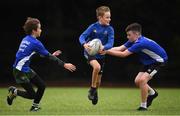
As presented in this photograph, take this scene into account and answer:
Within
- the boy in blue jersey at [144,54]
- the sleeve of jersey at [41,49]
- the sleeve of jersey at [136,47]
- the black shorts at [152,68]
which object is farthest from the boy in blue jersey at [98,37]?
the sleeve of jersey at [41,49]

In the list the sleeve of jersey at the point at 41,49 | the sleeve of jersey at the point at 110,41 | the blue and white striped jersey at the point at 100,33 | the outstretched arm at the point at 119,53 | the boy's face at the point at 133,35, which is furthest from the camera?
the blue and white striped jersey at the point at 100,33

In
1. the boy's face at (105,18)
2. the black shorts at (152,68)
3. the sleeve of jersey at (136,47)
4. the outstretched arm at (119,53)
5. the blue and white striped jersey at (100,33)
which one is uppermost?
→ the boy's face at (105,18)

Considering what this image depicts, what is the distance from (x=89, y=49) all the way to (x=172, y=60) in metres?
16.8

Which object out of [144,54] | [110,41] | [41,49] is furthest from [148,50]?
[41,49]

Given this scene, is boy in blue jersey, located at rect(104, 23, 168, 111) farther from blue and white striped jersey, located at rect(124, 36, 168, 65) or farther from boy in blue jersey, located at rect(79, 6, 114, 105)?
boy in blue jersey, located at rect(79, 6, 114, 105)

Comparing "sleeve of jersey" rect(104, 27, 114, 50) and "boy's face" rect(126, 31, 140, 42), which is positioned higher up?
"boy's face" rect(126, 31, 140, 42)

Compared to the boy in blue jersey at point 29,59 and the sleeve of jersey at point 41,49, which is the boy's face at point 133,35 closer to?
the boy in blue jersey at point 29,59

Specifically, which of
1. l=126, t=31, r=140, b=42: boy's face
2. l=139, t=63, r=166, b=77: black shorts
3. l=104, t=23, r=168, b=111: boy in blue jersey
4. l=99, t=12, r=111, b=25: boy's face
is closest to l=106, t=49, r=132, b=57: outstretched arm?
l=104, t=23, r=168, b=111: boy in blue jersey

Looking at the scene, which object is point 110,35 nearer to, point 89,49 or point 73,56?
point 89,49

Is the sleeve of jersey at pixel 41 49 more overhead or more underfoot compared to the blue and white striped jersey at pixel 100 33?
more underfoot

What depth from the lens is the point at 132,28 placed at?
12.3m

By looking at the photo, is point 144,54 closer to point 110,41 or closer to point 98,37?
point 110,41

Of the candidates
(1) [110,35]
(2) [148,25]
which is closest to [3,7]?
(2) [148,25]

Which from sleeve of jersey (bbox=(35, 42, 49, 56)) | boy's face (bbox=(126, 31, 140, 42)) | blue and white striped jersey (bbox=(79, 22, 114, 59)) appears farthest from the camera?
blue and white striped jersey (bbox=(79, 22, 114, 59))
